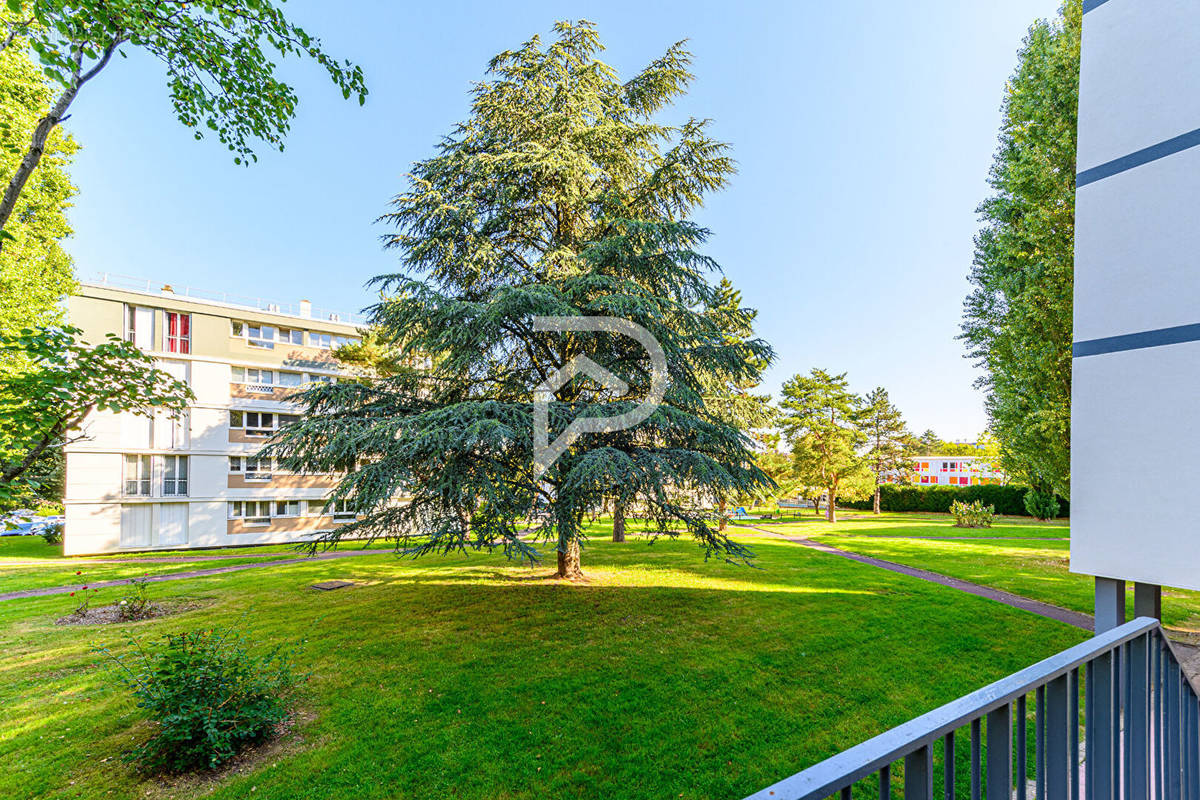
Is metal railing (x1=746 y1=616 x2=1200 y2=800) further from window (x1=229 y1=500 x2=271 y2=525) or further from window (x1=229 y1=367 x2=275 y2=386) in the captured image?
window (x1=229 y1=367 x2=275 y2=386)

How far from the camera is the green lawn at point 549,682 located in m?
4.22

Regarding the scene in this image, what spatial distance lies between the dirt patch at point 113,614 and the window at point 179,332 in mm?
17238

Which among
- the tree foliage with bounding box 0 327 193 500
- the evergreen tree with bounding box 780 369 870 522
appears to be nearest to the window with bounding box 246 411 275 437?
the tree foliage with bounding box 0 327 193 500

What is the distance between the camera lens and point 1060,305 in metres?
10.5

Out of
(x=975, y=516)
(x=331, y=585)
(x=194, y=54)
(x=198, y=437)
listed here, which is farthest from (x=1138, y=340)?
(x=198, y=437)

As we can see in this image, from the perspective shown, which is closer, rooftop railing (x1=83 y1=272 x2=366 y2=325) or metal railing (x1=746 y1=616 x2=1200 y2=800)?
metal railing (x1=746 y1=616 x2=1200 y2=800)

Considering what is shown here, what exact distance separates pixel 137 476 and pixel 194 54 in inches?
985

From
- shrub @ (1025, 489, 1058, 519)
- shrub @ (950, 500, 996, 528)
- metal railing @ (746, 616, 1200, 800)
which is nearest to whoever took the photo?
metal railing @ (746, 616, 1200, 800)

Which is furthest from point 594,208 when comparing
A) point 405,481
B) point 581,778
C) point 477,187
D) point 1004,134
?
point 1004,134

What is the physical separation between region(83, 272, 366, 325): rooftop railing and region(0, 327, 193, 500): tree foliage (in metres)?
14.5

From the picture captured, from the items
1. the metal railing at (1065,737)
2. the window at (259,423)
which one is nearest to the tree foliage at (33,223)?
the window at (259,423)

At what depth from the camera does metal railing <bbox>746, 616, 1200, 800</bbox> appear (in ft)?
3.52

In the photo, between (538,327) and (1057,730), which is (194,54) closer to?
(538,327)

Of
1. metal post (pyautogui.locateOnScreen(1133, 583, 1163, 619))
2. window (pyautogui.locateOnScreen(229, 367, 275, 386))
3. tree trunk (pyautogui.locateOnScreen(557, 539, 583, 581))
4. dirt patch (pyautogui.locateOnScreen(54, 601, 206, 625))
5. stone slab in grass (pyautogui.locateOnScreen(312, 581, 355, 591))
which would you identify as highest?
window (pyautogui.locateOnScreen(229, 367, 275, 386))
